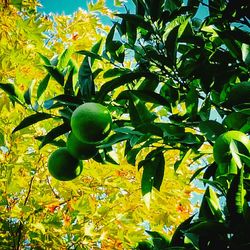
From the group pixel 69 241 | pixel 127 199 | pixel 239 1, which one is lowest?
pixel 69 241

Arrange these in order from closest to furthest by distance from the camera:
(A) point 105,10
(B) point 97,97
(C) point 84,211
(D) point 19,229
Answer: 1. (B) point 97,97
2. (C) point 84,211
3. (D) point 19,229
4. (A) point 105,10

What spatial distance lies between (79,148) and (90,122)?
21cm

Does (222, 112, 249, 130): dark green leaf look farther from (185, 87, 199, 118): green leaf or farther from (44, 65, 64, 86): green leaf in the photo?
(44, 65, 64, 86): green leaf

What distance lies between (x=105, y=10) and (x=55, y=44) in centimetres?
91

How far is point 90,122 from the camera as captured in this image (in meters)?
1.32

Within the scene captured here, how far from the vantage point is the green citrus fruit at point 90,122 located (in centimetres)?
132

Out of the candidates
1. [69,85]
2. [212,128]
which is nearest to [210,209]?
[212,128]

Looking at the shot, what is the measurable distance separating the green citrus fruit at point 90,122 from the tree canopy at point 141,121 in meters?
0.06

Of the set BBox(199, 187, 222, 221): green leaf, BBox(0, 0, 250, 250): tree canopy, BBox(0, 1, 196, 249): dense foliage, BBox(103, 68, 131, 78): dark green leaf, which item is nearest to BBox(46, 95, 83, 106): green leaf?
BBox(0, 0, 250, 250): tree canopy

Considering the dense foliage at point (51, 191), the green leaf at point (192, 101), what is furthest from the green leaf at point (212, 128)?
the dense foliage at point (51, 191)

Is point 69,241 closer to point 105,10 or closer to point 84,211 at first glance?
point 84,211

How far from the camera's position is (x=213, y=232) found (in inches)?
34.8

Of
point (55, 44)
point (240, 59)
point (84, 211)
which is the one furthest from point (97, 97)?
point (55, 44)

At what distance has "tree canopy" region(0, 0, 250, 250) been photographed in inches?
42.9
